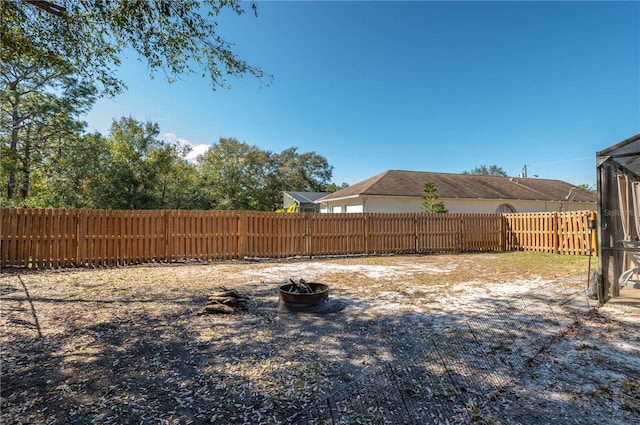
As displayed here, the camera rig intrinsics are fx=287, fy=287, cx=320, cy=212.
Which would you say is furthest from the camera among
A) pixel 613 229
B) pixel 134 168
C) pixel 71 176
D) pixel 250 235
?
pixel 134 168

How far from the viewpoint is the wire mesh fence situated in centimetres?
203

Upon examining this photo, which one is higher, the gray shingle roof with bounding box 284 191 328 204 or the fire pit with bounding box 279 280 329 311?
the gray shingle roof with bounding box 284 191 328 204

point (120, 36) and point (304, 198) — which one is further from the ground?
point (120, 36)

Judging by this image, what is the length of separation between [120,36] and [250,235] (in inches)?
256

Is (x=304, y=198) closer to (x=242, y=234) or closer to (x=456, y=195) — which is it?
(x=456, y=195)

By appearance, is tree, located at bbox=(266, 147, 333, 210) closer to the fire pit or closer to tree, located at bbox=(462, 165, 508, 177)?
the fire pit

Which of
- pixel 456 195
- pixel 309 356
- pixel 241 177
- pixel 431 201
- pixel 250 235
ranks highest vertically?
pixel 241 177

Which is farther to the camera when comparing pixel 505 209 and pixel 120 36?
pixel 505 209

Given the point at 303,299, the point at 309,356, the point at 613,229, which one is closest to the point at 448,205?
the point at 613,229

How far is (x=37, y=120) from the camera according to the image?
13.1m

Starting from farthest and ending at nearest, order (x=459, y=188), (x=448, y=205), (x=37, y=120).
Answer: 1. (x=459, y=188)
2. (x=448, y=205)
3. (x=37, y=120)

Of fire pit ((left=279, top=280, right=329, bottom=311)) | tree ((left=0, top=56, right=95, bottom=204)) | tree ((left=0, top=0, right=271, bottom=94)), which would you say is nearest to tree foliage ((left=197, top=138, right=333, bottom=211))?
tree ((left=0, top=56, right=95, bottom=204))

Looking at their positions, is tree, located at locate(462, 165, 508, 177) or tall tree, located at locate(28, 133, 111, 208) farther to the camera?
tree, located at locate(462, 165, 508, 177)

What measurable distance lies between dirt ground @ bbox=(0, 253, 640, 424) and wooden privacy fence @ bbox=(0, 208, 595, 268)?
2744 mm
